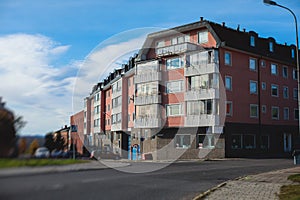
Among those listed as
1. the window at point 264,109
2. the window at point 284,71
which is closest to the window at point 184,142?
the window at point 264,109

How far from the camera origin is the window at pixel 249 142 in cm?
4710

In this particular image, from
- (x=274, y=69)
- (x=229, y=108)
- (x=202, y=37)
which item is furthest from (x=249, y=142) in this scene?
(x=202, y=37)

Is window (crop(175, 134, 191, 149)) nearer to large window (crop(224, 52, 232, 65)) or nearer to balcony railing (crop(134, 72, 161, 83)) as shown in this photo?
balcony railing (crop(134, 72, 161, 83))

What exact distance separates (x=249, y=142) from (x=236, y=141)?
2.56 m

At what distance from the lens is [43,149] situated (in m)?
2.76

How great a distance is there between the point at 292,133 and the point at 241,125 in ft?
39.5

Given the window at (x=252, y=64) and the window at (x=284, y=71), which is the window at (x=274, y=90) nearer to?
the window at (x=284, y=71)

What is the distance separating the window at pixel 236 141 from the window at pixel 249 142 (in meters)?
0.97

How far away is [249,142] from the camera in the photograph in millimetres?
47594

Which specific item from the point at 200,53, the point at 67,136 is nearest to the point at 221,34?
the point at 200,53

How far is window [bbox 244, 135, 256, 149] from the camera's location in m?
47.1

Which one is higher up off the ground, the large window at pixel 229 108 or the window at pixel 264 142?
the large window at pixel 229 108

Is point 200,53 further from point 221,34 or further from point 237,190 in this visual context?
point 237,190

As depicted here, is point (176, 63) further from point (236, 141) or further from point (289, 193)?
point (236, 141)
